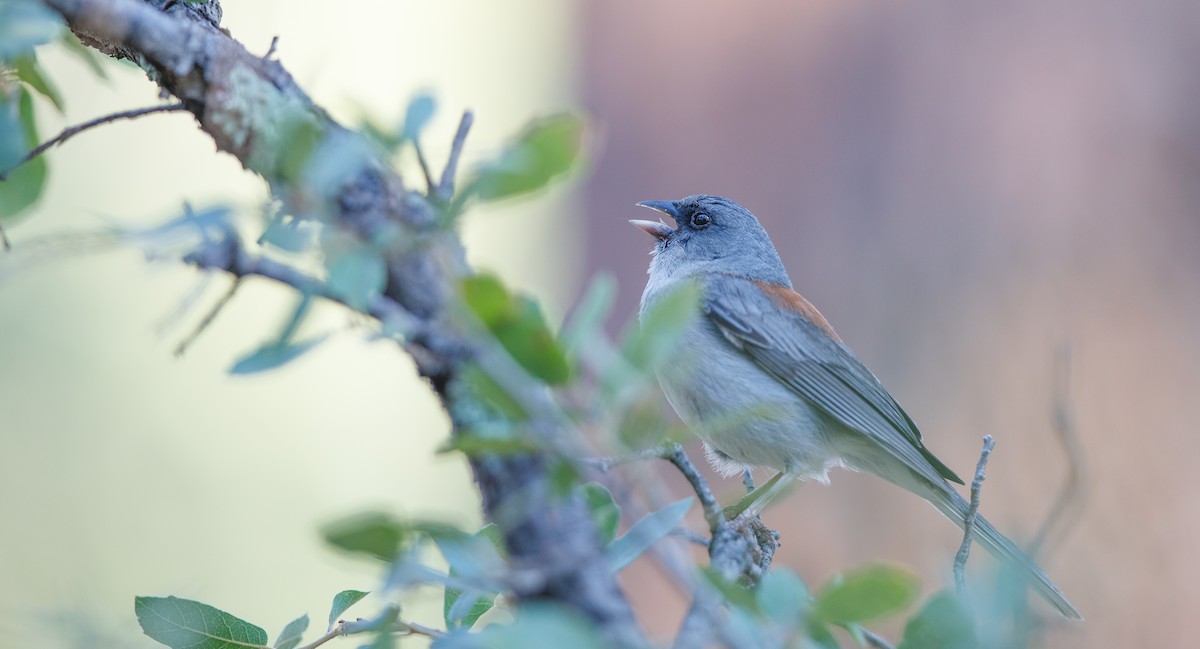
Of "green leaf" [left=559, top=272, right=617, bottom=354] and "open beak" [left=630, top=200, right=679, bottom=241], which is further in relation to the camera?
"open beak" [left=630, top=200, right=679, bottom=241]

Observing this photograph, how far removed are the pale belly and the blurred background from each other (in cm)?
170

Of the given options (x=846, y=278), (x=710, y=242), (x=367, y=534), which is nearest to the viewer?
(x=367, y=534)

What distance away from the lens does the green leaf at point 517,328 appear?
843 millimetres

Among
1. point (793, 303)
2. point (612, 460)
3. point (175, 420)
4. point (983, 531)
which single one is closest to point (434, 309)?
point (612, 460)

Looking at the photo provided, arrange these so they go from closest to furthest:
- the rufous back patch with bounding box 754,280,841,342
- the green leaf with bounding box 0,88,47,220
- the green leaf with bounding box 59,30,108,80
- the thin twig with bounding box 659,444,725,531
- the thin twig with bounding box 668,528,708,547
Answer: the thin twig with bounding box 668,528,708,547 → the thin twig with bounding box 659,444,725,531 → the green leaf with bounding box 0,88,47,220 → the green leaf with bounding box 59,30,108,80 → the rufous back patch with bounding box 754,280,841,342

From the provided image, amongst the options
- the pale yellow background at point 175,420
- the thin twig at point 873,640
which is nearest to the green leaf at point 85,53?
the thin twig at point 873,640

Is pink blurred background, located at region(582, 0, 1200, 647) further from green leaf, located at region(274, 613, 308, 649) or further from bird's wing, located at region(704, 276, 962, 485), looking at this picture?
green leaf, located at region(274, 613, 308, 649)

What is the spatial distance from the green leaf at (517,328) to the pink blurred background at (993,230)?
4292 mm

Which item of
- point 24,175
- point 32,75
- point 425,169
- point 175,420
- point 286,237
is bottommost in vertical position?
point 175,420

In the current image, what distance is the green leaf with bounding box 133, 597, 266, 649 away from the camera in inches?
50.1

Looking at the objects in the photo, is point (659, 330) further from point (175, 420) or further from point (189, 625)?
point (175, 420)

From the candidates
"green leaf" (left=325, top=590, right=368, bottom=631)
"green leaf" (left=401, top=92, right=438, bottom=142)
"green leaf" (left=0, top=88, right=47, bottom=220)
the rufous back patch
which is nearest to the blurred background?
the rufous back patch

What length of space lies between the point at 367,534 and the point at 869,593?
439mm

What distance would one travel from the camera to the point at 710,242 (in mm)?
3887
